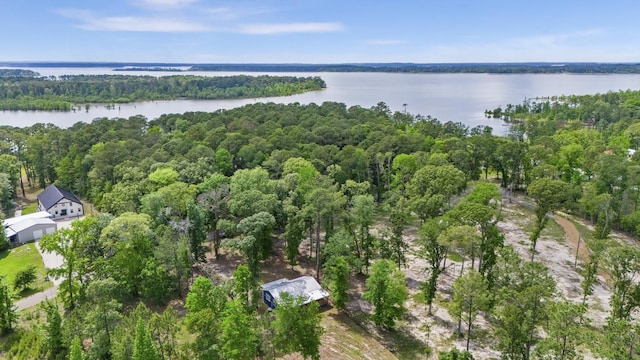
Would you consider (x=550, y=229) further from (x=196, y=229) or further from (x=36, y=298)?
(x=36, y=298)

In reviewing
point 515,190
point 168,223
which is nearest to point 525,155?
point 515,190

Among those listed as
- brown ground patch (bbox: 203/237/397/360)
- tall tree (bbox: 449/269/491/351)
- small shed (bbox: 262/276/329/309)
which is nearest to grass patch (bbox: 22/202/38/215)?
brown ground patch (bbox: 203/237/397/360)

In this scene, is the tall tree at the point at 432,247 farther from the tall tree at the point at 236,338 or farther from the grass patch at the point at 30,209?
the grass patch at the point at 30,209

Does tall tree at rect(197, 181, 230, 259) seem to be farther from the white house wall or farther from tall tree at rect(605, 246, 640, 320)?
tall tree at rect(605, 246, 640, 320)

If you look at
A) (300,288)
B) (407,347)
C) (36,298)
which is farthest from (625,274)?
(36,298)

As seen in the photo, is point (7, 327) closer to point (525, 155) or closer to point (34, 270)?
point (34, 270)
